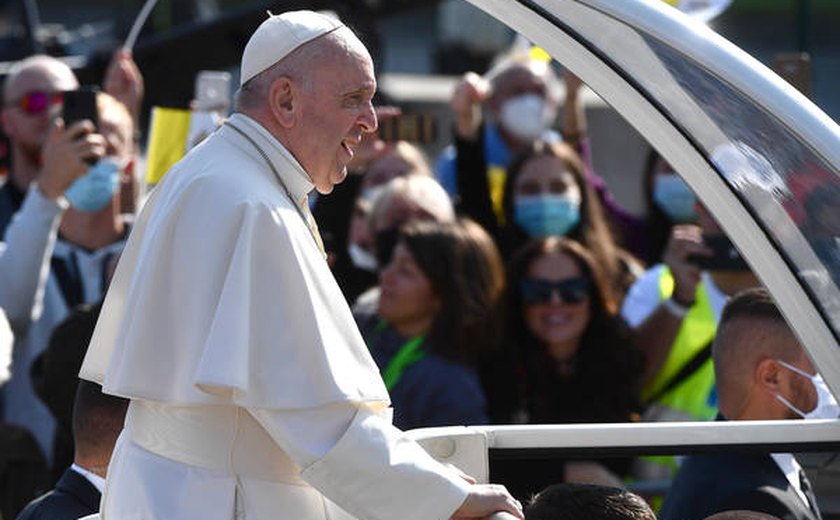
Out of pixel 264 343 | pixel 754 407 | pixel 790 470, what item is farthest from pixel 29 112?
pixel 264 343

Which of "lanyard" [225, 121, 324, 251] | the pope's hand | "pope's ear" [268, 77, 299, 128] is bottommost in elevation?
the pope's hand

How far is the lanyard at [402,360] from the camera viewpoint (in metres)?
6.12

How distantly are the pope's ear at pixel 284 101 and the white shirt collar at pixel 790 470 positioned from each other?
1404 mm

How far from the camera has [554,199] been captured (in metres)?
6.96

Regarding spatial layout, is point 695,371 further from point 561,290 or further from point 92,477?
point 92,477

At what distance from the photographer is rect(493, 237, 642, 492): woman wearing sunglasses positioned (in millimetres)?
6348

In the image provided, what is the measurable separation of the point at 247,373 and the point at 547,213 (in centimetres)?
388

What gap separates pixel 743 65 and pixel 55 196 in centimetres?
330

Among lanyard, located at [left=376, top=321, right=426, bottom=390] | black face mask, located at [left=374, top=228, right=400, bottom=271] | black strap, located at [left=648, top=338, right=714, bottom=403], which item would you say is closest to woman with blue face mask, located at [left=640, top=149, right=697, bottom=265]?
black strap, located at [left=648, top=338, right=714, bottom=403]

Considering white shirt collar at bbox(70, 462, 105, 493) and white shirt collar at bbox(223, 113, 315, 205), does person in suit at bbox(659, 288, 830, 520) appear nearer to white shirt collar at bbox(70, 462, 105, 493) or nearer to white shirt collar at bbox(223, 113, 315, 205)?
white shirt collar at bbox(223, 113, 315, 205)

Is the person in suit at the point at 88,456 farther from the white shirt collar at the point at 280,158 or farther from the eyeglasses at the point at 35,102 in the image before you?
the eyeglasses at the point at 35,102

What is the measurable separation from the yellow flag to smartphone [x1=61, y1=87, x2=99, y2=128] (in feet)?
0.95

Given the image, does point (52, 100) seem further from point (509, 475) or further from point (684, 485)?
point (684, 485)

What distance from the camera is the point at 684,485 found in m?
4.17
